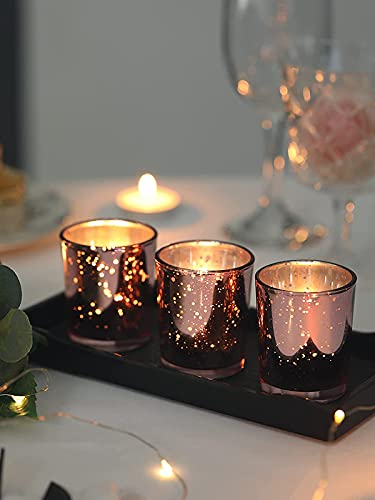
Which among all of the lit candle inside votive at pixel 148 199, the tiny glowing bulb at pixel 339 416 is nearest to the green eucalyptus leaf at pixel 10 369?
the tiny glowing bulb at pixel 339 416

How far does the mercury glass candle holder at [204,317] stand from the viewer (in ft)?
2.54

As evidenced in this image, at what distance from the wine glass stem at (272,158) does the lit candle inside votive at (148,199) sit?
0.11 m

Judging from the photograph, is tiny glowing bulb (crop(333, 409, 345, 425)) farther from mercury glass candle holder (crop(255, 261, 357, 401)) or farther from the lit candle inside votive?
the lit candle inside votive

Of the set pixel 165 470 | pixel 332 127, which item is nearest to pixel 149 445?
pixel 165 470

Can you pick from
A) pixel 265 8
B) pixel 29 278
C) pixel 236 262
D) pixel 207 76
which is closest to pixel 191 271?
pixel 236 262

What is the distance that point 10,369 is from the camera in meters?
0.75

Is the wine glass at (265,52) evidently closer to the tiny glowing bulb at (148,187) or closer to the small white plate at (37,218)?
the tiny glowing bulb at (148,187)

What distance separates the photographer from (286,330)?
74 cm

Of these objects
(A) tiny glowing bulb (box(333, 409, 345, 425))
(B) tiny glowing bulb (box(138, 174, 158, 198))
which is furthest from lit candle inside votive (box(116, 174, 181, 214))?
(A) tiny glowing bulb (box(333, 409, 345, 425))

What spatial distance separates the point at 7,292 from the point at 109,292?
103mm

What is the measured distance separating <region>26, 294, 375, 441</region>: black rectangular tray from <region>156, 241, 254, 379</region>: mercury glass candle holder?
0.05ft

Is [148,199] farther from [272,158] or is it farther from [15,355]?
[15,355]

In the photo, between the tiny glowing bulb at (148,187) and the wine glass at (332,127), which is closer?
the wine glass at (332,127)

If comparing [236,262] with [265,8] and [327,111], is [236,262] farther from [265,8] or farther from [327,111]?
[265,8]
